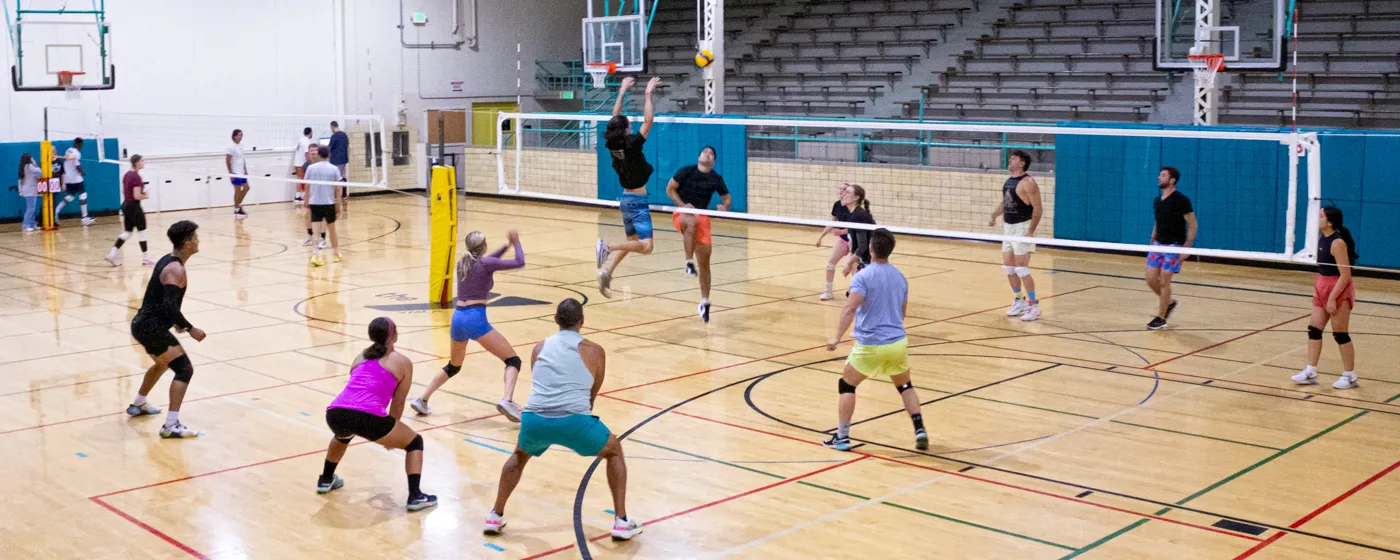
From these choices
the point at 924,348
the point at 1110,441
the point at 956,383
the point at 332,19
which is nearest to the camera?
the point at 1110,441

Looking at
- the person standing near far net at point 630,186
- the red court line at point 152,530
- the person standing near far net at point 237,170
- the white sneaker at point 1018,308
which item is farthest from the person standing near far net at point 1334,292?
the person standing near far net at point 237,170

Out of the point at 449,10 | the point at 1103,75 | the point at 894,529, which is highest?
the point at 449,10

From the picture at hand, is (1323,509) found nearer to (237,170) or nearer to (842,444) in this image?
(842,444)

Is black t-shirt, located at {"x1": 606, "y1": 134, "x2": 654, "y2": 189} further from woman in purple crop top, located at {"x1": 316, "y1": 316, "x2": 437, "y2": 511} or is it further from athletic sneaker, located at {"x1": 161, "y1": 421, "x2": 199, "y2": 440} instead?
woman in purple crop top, located at {"x1": 316, "y1": 316, "x2": 437, "y2": 511}

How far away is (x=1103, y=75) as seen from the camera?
84.2 feet

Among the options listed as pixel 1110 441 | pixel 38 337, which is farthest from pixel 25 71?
pixel 1110 441

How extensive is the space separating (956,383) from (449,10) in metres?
24.3

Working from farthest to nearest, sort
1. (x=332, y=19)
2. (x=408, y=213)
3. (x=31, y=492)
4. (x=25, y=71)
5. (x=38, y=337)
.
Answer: (x=332, y=19), (x=408, y=213), (x=25, y=71), (x=38, y=337), (x=31, y=492)

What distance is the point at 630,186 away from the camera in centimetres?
1405

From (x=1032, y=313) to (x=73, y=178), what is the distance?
62.3 ft

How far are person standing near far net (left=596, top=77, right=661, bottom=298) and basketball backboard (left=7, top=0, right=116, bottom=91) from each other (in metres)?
14.5

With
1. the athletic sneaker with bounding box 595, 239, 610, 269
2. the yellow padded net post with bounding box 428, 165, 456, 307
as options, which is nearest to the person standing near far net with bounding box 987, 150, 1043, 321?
the athletic sneaker with bounding box 595, 239, 610, 269

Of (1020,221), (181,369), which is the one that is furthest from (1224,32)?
(181,369)

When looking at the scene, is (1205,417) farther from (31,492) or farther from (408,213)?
(408,213)
